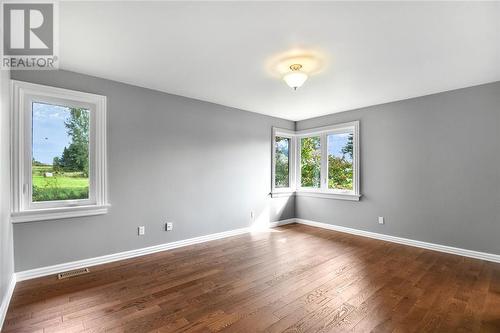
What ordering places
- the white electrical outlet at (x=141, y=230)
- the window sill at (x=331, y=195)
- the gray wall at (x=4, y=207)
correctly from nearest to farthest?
the gray wall at (x=4, y=207), the white electrical outlet at (x=141, y=230), the window sill at (x=331, y=195)

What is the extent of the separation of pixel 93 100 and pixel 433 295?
433 centimetres

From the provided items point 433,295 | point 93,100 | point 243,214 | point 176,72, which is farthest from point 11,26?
point 433,295

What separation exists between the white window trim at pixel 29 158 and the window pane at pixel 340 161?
4020 millimetres

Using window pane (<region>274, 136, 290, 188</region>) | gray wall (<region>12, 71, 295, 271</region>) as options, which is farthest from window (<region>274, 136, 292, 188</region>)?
gray wall (<region>12, 71, 295, 271</region>)

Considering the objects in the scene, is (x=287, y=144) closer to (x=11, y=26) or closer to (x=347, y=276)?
(x=347, y=276)

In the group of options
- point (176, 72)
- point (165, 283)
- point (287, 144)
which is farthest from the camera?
point (287, 144)

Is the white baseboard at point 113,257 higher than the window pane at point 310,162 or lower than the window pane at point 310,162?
lower

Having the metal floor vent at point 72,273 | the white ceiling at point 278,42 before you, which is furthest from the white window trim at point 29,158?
the metal floor vent at point 72,273

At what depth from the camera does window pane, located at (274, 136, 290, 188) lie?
17.9 ft

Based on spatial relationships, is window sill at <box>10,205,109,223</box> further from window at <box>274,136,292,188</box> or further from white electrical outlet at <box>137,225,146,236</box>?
window at <box>274,136,292,188</box>

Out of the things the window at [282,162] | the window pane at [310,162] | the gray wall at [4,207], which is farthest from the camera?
the window at [282,162]

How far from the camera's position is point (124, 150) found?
11.0 ft

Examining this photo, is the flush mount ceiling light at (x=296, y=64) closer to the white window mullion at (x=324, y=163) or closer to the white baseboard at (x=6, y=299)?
the white window mullion at (x=324, y=163)

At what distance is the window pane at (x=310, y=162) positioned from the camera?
5.33 m
